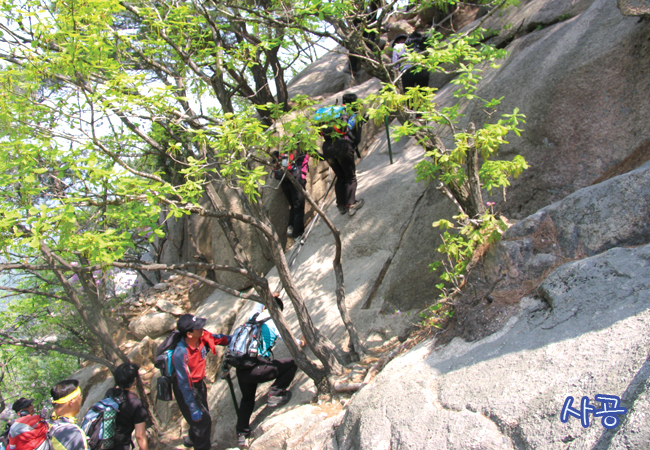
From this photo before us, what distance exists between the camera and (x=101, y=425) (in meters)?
4.68

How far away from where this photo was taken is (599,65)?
5.73 metres

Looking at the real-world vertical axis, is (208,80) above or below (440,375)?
above

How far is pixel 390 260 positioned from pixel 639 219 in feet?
12.3

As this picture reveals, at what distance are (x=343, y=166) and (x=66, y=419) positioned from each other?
5.53m

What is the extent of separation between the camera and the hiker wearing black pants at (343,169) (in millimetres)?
7523

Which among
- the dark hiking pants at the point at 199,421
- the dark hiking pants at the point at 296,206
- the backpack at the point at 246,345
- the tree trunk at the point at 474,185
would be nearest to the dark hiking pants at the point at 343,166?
the dark hiking pants at the point at 296,206

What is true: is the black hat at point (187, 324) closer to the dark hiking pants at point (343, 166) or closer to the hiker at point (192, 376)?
the hiker at point (192, 376)

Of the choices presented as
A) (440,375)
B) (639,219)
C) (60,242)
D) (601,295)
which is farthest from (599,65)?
(60,242)

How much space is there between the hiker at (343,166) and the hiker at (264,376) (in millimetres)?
2751

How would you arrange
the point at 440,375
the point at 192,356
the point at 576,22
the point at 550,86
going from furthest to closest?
the point at 576,22 → the point at 550,86 → the point at 192,356 → the point at 440,375

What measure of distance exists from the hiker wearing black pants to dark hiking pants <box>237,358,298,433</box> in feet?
10.6

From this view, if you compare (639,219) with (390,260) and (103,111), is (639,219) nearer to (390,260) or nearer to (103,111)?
(390,260)

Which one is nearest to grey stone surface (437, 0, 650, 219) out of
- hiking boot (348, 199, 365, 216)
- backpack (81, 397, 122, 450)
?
hiking boot (348, 199, 365, 216)

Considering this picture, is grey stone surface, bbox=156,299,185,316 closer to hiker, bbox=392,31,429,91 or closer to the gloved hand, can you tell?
the gloved hand
